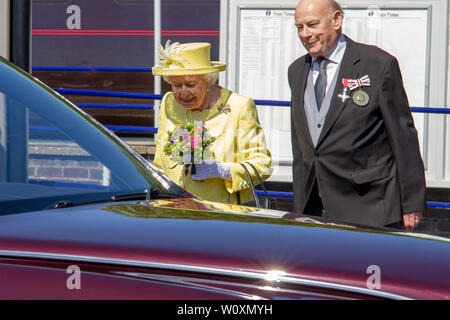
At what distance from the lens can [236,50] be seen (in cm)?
741

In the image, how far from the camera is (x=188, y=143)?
3.88m

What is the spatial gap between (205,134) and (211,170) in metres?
0.18

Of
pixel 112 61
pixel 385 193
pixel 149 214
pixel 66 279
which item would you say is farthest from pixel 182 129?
pixel 112 61

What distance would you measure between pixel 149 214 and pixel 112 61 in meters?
8.24

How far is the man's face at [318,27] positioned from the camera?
389 cm

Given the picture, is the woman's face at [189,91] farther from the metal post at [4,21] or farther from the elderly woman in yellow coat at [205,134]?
the metal post at [4,21]

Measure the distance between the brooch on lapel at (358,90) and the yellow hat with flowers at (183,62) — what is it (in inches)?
26.8

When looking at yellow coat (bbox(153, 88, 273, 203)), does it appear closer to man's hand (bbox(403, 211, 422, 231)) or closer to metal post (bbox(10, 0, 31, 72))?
man's hand (bbox(403, 211, 422, 231))

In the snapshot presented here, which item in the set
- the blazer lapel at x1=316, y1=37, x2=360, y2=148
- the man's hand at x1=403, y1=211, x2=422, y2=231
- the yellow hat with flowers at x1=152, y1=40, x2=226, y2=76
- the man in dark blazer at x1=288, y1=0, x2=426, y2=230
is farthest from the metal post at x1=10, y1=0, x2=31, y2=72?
the man's hand at x1=403, y1=211, x2=422, y2=231

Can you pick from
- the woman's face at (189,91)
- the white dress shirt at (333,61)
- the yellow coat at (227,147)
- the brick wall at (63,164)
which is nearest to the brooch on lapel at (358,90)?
the white dress shirt at (333,61)

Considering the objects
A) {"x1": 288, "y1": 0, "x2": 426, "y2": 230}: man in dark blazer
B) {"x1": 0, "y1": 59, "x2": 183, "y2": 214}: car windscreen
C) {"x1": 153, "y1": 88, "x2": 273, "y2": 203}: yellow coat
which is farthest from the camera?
{"x1": 153, "y1": 88, "x2": 273, "y2": 203}: yellow coat

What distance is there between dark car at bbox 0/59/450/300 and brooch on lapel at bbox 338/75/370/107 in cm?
166

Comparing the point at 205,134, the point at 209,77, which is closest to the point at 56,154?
the point at 205,134

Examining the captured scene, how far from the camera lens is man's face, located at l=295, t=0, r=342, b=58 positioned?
153 inches
